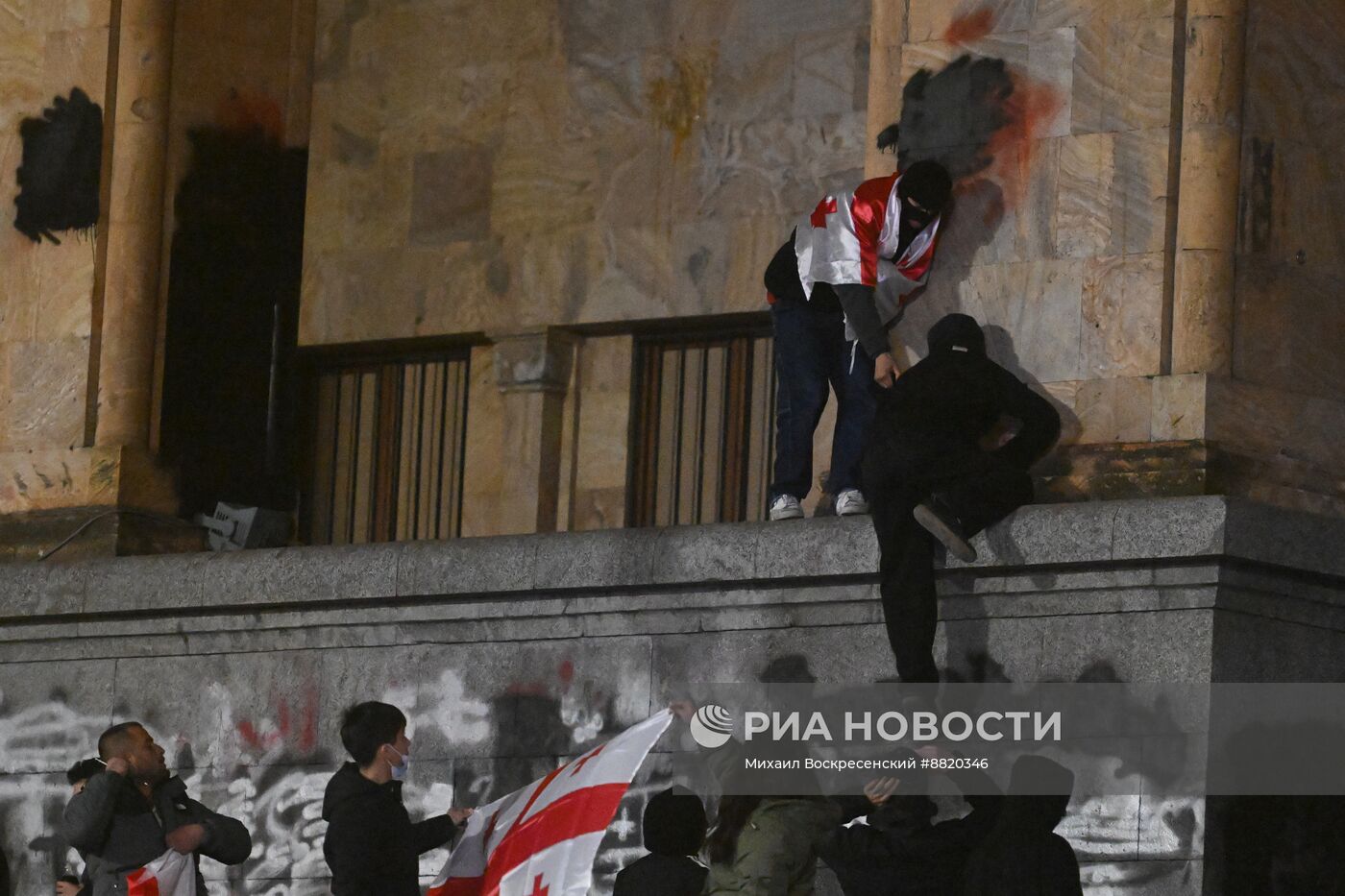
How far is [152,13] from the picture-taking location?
55.6 feet

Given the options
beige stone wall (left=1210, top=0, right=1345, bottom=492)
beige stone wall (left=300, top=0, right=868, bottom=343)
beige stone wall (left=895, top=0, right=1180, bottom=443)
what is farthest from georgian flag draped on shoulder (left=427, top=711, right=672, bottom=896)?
beige stone wall (left=300, top=0, right=868, bottom=343)

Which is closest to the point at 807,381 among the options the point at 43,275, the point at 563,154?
the point at 563,154

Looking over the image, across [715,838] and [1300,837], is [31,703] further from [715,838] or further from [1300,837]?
[1300,837]

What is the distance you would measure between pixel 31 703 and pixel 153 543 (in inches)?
42.9

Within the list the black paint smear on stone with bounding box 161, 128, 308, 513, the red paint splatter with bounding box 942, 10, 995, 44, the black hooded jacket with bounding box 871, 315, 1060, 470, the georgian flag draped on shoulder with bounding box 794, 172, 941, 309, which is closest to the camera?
the black hooded jacket with bounding box 871, 315, 1060, 470

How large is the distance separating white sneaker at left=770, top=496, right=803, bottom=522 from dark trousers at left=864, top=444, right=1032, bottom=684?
1250 millimetres

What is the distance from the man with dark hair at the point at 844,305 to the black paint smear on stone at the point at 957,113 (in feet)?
0.60

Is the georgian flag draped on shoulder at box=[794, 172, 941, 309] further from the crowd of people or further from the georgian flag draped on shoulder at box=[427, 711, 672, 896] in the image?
the georgian flag draped on shoulder at box=[427, 711, 672, 896]

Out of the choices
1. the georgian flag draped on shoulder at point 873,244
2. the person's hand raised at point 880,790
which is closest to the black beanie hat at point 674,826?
the person's hand raised at point 880,790

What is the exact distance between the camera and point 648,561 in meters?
13.9

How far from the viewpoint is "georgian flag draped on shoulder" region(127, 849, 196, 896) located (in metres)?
12.5

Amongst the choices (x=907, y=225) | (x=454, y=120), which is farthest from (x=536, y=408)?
(x=907, y=225)

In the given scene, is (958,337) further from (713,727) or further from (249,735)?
(249,735)

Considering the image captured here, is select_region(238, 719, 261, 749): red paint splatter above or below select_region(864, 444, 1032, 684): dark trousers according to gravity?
below
